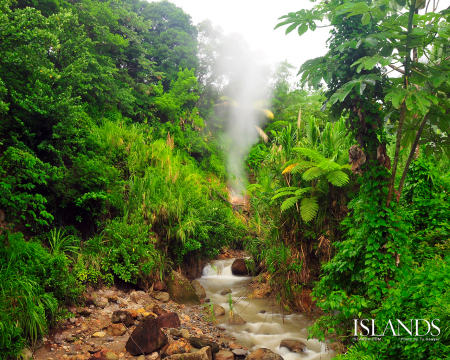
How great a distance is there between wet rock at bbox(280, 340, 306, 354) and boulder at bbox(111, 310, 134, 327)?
112 inches

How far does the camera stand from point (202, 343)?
489 centimetres

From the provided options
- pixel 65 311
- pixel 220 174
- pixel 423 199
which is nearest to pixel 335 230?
pixel 423 199

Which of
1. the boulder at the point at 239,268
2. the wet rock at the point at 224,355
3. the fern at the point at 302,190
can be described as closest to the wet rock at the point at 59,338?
the wet rock at the point at 224,355

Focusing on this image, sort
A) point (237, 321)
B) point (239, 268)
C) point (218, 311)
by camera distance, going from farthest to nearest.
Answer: point (239, 268) → point (218, 311) → point (237, 321)

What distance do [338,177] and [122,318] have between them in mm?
4542

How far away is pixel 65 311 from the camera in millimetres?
4730

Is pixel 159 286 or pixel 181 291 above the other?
pixel 159 286

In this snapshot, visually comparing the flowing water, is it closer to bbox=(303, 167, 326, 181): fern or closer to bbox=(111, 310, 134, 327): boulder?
bbox=(111, 310, 134, 327): boulder

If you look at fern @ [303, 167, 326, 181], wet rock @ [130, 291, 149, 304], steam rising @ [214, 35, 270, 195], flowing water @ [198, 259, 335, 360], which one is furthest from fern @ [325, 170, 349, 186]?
steam rising @ [214, 35, 270, 195]

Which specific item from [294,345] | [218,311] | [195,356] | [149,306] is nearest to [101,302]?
[149,306]

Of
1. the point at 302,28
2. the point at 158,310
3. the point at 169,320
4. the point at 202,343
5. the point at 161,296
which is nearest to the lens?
the point at 302,28

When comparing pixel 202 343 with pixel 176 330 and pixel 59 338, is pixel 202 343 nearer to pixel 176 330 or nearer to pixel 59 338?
pixel 176 330

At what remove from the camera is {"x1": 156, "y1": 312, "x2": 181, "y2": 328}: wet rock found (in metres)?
5.43

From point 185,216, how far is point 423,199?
18.7 ft
